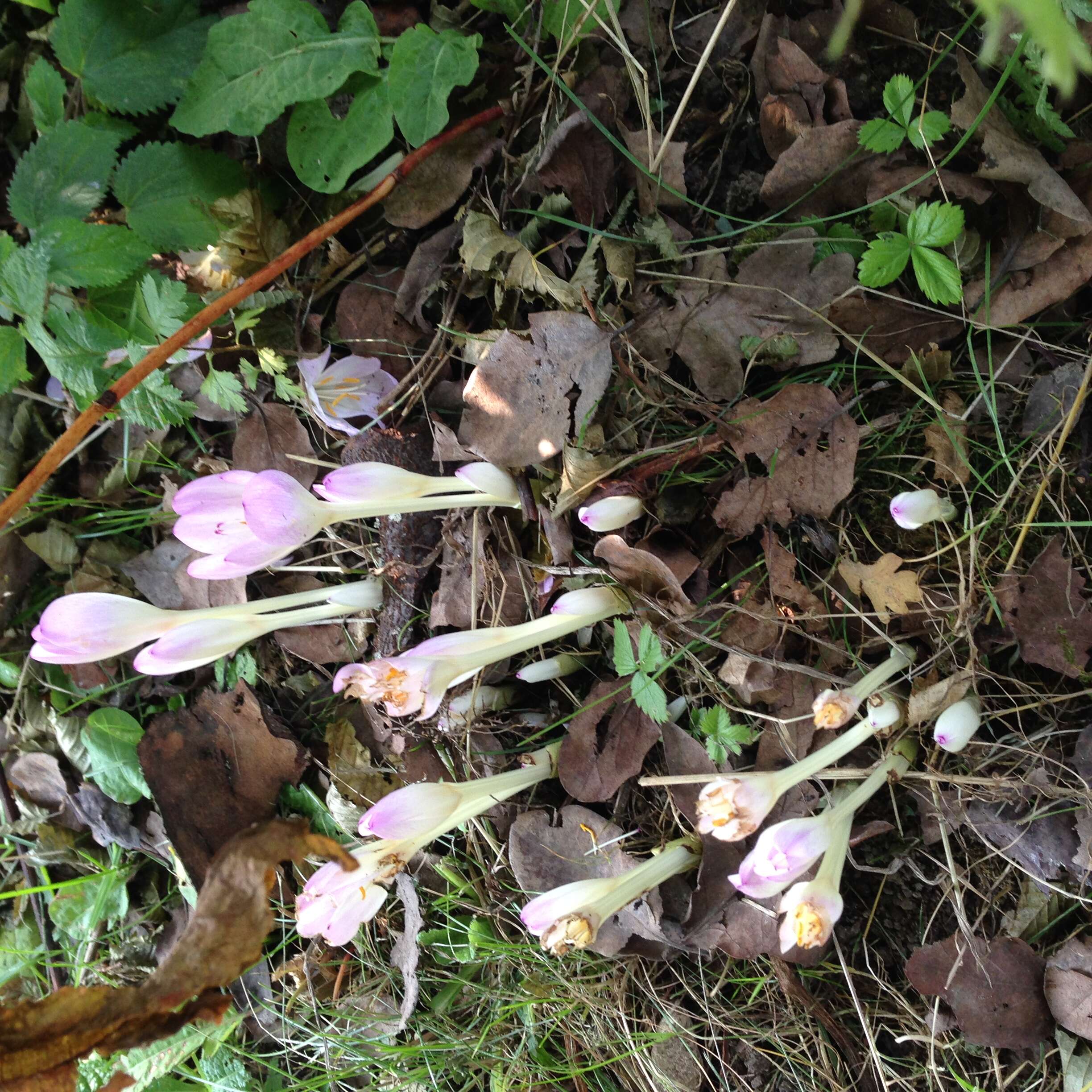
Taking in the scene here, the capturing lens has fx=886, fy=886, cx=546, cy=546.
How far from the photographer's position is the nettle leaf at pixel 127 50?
1825mm

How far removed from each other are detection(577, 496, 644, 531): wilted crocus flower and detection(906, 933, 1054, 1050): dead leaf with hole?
99cm

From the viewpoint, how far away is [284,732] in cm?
205

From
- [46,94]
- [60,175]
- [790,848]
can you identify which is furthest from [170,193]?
[790,848]

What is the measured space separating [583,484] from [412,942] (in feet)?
3.71

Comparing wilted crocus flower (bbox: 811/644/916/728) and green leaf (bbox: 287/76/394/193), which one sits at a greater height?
green leaf (bbox: 287/76/394/193)

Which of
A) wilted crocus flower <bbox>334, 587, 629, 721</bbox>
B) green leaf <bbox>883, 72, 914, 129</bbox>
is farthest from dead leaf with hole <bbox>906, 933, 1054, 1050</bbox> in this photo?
green leaf <bbox>883, 72, 914, 129</bbox>

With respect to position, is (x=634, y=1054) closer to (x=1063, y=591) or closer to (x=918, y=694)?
(x=918, y=694)

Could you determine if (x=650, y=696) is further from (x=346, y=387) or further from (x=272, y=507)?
(x=346, y=387)

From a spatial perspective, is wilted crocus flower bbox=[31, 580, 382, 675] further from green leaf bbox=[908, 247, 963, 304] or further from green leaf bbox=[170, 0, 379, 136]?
green leaf bbox=[908, 247, 963, 304]

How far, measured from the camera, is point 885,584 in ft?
5.25

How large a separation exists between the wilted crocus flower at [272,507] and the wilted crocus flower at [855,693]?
725mm

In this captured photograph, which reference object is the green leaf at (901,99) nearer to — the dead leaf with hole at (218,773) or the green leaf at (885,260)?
the green leaf at (885,260)

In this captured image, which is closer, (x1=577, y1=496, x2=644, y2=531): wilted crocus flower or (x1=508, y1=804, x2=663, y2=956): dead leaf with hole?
(x1=577, y1=496, x2=644, y2=531): wilted crocus flower

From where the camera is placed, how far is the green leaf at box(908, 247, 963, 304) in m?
1.53
